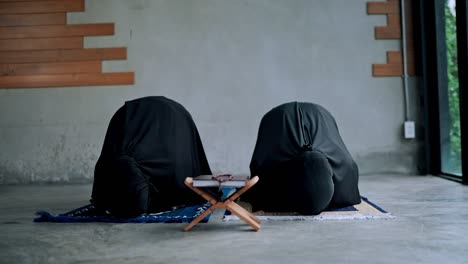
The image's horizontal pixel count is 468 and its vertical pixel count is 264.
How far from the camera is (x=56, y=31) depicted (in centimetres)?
550

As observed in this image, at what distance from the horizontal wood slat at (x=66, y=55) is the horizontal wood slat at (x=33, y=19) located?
0.39 metres

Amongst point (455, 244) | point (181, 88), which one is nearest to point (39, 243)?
point (455, 244)

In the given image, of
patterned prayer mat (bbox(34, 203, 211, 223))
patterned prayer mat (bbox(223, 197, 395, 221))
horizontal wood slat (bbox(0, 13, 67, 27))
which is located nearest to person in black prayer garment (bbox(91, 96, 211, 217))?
patterned prayer mat (bbox(34, 203, 211, 223))

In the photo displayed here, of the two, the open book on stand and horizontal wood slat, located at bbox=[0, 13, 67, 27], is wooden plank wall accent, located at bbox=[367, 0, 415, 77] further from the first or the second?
horizontal wood slat, located at bbox=[0, 13, 67, 27]

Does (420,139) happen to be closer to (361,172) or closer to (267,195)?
(361,172)

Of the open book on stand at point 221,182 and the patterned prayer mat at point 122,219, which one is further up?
the open book on stand at point 221,182

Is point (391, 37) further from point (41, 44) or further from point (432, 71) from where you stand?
point (41, 44)

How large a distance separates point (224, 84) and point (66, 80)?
2101mm

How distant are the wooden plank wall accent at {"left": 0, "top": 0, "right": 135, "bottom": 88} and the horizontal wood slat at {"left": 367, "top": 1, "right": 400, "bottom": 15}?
10.7 ft

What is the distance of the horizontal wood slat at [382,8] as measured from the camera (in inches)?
212

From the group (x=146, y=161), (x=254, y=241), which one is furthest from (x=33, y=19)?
(x=254, y=241)

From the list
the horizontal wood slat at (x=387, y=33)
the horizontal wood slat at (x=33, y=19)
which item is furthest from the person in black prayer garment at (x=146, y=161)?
the horizontal wood slat at (x=387, y=33)

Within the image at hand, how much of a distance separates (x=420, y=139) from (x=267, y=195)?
132 inches

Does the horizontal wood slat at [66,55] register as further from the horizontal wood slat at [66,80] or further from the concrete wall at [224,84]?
the horizontal wood slat at [66,80]
